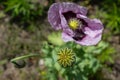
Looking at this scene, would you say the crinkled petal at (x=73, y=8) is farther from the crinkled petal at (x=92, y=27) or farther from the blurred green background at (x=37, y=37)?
the blurred green background at (x=37, y=37)

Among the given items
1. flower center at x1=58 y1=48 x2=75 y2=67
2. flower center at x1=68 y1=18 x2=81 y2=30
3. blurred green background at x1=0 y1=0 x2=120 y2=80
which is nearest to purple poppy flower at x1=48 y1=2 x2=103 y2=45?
flower center at x1=68 y1=18 x2=81 y2=30

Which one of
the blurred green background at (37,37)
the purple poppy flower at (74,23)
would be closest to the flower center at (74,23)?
the purple poppy flower at (74,23)

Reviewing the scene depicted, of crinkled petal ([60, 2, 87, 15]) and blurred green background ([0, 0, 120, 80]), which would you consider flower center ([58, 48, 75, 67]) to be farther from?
blurred green background ([0, 0, 120, 80])

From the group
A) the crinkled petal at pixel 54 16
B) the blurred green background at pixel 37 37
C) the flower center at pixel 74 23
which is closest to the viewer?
the crinkled petal at pixel 54 16

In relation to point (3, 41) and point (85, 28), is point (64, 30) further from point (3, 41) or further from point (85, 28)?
point (3, 41)

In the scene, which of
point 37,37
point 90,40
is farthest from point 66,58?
point 37,37

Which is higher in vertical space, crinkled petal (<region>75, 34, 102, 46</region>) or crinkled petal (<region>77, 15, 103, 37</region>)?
crinkled petal (<region>77, 15, 103, 37</region>)

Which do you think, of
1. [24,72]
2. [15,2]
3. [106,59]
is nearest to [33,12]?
[15,2]
